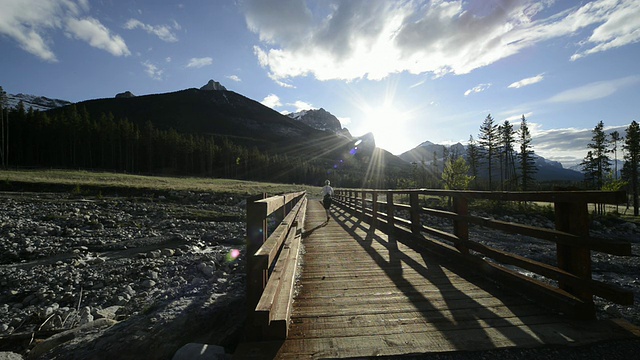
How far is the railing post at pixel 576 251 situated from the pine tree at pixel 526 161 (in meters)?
46.2

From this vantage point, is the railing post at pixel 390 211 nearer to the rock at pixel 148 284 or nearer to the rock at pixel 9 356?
the rock at pixel 148 284

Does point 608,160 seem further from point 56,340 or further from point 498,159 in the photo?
point 56,340

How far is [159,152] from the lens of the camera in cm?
7994

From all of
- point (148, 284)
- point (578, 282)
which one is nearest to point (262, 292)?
point (578, 282)

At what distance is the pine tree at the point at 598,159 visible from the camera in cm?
4266

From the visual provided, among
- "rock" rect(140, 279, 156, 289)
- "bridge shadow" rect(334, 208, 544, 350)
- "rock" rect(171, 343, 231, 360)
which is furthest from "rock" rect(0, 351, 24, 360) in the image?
"bridge shadow" rect(334, 208, 544, 350)

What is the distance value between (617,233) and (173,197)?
41.7 metres

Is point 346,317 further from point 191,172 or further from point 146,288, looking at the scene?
point 191,172

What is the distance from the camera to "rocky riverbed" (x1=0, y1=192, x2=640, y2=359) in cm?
361

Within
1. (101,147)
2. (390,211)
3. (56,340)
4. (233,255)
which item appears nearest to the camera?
(56,340)

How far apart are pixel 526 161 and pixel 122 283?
51.6 metres

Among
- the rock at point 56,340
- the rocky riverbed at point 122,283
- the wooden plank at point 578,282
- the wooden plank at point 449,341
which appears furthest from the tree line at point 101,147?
the wooden plank at point 578,282

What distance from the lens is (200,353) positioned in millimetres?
2818

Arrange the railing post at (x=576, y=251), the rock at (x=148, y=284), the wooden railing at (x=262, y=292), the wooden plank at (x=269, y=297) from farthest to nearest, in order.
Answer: the rock at (x=148, y=284)
the railing post at (x=576, y=251)
the wooden railing at (x=262, y=292)
the wooden plank at (x=269, y=297)
